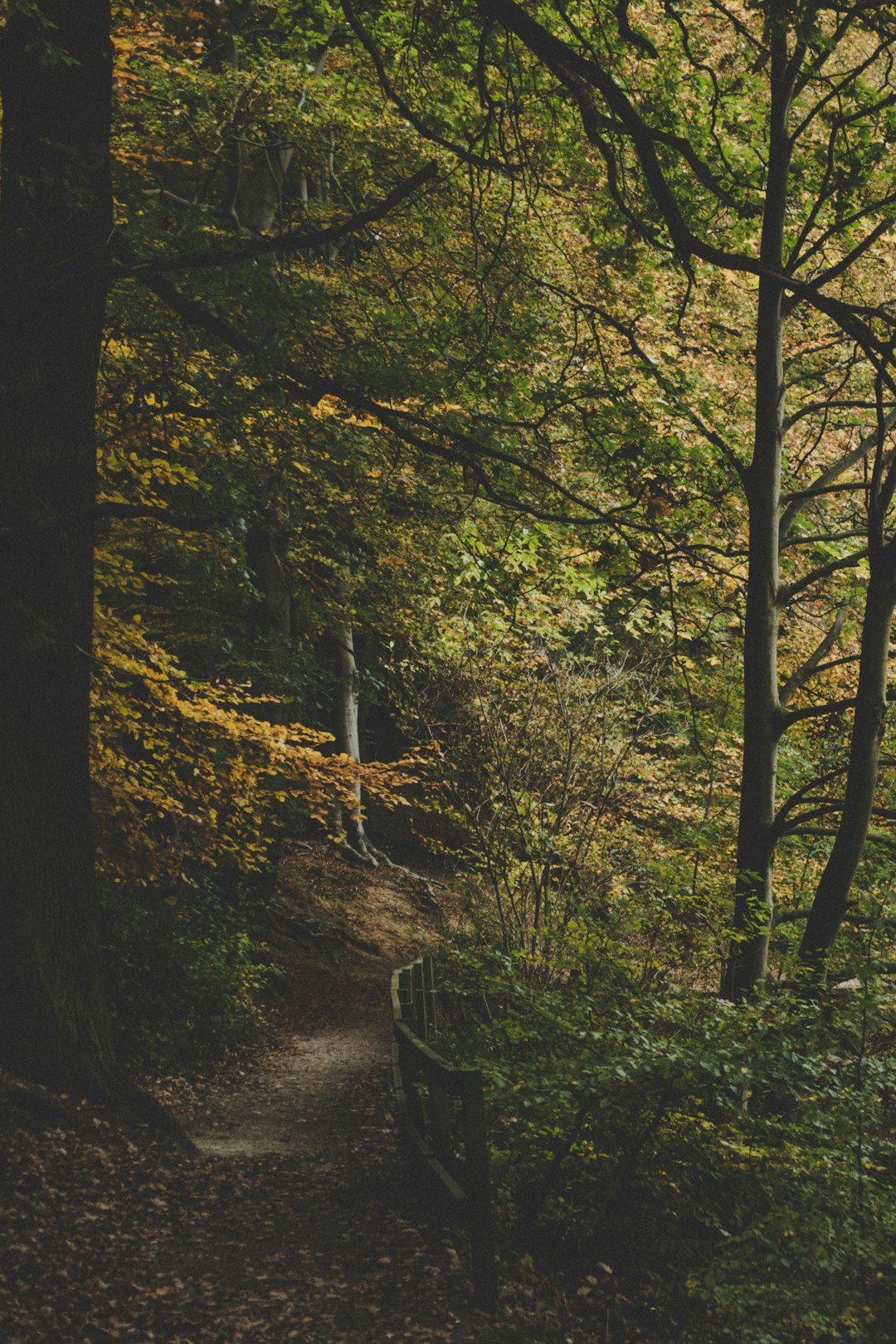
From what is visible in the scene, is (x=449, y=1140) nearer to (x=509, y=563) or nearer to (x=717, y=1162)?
(x=717, y=1162)

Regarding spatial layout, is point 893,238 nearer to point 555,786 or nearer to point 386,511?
point 386,511

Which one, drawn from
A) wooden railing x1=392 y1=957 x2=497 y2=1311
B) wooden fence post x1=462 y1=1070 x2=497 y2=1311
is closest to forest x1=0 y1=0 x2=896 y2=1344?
wooden railing x1=392 y1=957 x2=497 y2=1311

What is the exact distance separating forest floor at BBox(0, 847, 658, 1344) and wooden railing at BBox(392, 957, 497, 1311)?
0.18 m

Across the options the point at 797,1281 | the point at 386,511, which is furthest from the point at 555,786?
the point at 797,1281

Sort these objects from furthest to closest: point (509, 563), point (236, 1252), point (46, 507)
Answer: point (509, 563) < point (46, 507) < point (236, 1252)

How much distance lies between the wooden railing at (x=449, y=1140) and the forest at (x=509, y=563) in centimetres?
33

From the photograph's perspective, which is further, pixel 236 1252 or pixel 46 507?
pixel 46 507

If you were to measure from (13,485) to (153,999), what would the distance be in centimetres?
647

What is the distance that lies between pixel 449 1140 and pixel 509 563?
7.73m

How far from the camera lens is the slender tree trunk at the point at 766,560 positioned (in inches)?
336

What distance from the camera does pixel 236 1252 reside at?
17.1 feet

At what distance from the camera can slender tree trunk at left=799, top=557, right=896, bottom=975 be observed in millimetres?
7852

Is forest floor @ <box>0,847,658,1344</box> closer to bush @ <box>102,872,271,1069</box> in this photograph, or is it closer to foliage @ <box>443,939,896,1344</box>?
foliage @ <box>443,939,896,1344</box>

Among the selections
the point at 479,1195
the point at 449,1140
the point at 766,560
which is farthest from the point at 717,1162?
the point at 766,560
